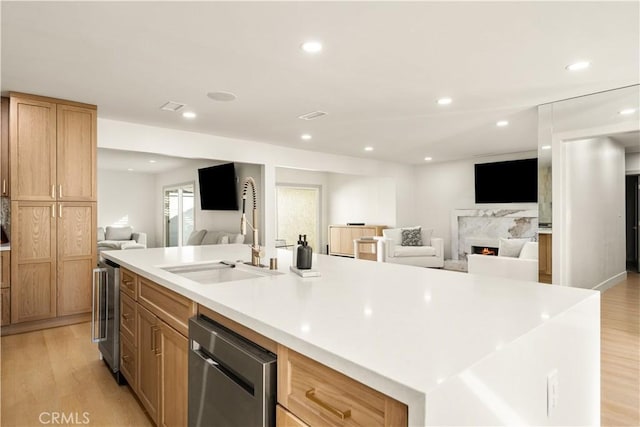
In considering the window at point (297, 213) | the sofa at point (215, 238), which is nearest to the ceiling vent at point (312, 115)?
the sofa at point (215, 238)

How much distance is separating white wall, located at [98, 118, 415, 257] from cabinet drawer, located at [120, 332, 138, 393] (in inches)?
40.6

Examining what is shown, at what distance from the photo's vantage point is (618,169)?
629 centimetres

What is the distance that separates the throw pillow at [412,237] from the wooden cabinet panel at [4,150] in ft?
19.8

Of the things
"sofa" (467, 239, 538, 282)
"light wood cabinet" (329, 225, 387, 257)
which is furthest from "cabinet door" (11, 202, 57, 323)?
"light wood cabinet" (329, 225, 387, 257)

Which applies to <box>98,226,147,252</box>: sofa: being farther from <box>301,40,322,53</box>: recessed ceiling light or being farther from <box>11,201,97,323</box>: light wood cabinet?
<box>301,40,322,53</box>: recessed ceiling light

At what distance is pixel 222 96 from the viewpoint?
11.7 feet

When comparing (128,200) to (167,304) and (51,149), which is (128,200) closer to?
(51,149)

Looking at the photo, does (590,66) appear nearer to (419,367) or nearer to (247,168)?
(419,367)

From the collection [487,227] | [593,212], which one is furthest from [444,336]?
[487,227]

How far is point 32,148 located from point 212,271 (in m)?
2.67

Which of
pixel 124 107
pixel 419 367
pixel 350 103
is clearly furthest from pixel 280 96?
pixel 419 367

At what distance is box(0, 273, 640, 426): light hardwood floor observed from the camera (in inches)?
81.4

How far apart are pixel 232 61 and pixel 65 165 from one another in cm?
227

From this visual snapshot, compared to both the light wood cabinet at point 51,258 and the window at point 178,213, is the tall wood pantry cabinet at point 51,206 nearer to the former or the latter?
the light wood cabinet at point 51,258
